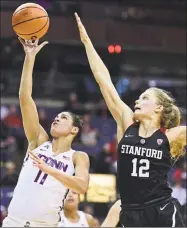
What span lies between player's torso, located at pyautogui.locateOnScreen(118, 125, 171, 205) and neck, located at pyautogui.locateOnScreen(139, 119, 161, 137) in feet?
0.21

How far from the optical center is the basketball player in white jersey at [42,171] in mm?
4723

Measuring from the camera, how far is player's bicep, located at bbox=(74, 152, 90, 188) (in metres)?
4.66

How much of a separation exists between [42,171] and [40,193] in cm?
21

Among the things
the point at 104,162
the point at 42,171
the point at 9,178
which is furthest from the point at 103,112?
the point at 42,171

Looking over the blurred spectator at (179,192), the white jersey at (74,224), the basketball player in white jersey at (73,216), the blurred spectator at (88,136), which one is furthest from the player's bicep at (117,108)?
the blurred spectator at (88,136)

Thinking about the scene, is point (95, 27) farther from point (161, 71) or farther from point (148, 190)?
point (148, 190)

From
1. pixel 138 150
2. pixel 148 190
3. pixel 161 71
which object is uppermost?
pixel 161 71

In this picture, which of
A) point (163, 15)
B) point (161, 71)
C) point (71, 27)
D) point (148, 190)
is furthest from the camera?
point (161, 71)

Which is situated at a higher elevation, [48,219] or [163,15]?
[163,15]

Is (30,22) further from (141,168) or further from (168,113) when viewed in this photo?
(141,168)

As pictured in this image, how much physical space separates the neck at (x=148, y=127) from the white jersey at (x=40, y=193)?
3.50 feet

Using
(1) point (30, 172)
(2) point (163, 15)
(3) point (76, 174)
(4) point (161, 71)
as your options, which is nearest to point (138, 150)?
(3) point (76, 174)

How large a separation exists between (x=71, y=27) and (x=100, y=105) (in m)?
2.17

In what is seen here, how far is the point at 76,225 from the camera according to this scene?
6.41 m
